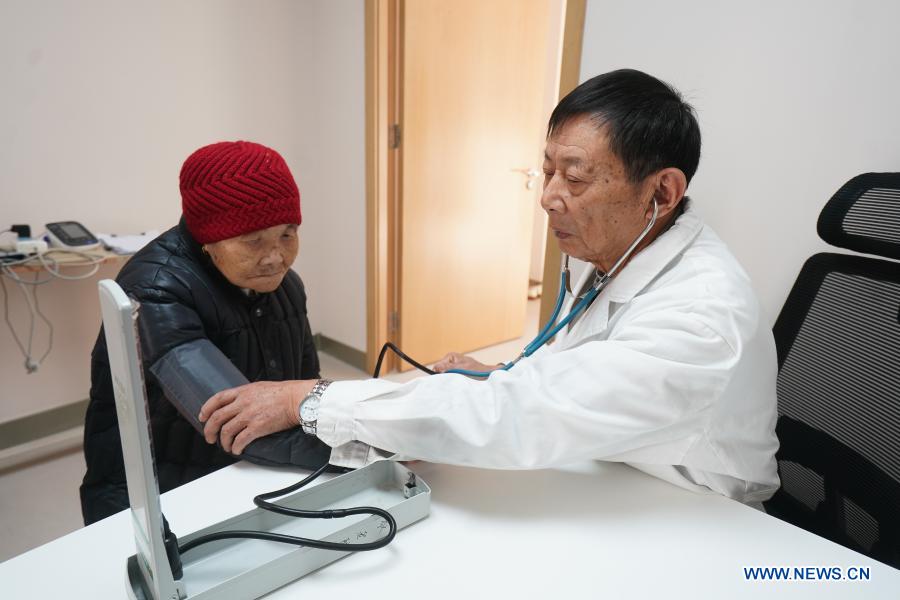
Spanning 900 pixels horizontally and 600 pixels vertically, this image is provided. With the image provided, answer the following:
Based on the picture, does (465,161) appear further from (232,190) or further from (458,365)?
(232,190)

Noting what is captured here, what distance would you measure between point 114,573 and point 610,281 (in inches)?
33.5

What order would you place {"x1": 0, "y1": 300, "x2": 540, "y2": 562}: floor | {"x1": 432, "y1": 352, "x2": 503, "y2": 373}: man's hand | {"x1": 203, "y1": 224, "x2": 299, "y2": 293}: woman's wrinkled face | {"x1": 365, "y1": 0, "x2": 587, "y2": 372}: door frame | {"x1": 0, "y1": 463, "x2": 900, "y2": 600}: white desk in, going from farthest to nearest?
{"x1": 365, "y1": 0, "x2": 587, "y2": 372}: door frame, {"x1": 0, "y1": 300, "x2": 540, "y2": 562}: floor, {"x1": 432, "y1": 352, "x2": 503, "y2": 373}: man's hand, {"x1": 203, "y1": 224, "x2": 299, "y2": 293}: woman's wrinkled face, {"x1": 0, "y1": 463, "x2": 900, "y2": 600}: white desk

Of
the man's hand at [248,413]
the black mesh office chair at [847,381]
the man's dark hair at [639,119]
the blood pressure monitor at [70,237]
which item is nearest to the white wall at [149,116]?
the blood pressure monitor at [70,237]

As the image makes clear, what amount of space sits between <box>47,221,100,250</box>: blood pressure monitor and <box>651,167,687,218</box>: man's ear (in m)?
1.90

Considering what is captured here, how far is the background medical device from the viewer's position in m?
0.46

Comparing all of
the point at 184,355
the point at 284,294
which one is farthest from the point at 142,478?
the point at 284,294

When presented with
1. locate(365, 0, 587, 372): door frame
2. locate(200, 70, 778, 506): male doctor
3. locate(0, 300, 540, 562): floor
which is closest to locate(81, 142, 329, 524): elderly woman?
locate(200, 70, 778, 506): male doctor

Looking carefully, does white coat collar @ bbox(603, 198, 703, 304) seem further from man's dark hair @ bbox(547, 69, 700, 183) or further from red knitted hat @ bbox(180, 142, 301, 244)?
red knitted hat @ bbox(180, 142, 301, 244)

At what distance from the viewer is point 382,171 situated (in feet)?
8.27

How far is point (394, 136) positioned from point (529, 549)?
85.0 inches

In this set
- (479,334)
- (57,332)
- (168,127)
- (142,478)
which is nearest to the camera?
(142,478)

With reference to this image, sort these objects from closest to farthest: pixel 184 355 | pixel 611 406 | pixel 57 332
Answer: pixel 611 406 → pixel 184 355 → pixel 57 332

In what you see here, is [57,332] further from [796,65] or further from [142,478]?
[796,65]

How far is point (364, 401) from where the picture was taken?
77 centimetres
